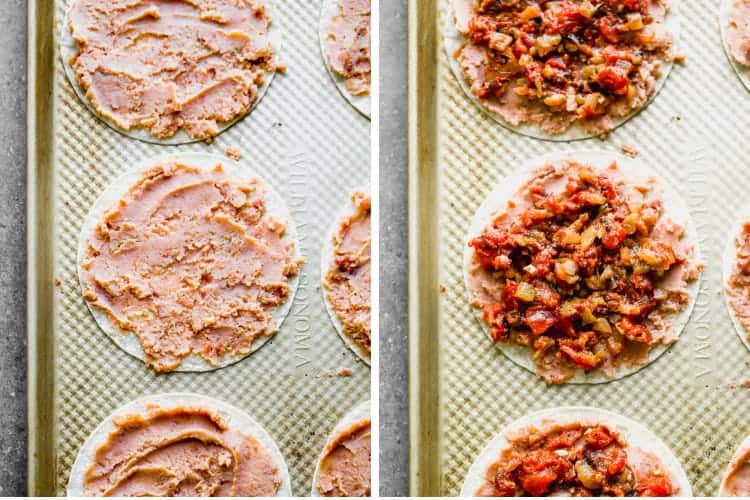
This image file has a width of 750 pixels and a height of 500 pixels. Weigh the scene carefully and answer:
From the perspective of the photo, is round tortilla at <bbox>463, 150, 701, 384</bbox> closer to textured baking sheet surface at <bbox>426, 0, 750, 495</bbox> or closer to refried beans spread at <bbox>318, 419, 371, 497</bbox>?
textured baking sheet surface at <bbox>426, 0, 750, 495</bbox>

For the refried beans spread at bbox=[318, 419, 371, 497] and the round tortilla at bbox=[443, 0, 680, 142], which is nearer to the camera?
the refried beans spread at bbox=[318, 419, 371, 497]

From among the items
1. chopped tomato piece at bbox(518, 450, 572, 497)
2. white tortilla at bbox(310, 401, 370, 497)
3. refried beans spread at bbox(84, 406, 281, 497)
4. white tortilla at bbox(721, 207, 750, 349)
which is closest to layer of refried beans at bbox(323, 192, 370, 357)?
white tortilla at bbox(310, 401, 370, 497)

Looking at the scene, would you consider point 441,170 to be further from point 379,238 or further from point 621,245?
point 621,245

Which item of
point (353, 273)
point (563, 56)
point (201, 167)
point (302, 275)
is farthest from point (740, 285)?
point (201, 167)

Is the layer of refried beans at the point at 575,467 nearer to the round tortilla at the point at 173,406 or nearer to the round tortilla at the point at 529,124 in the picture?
the round tortilla at the point at 173,406

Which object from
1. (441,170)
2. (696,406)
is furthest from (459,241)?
(696,406)

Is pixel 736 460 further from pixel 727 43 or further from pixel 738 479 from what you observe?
pixel 727 43
